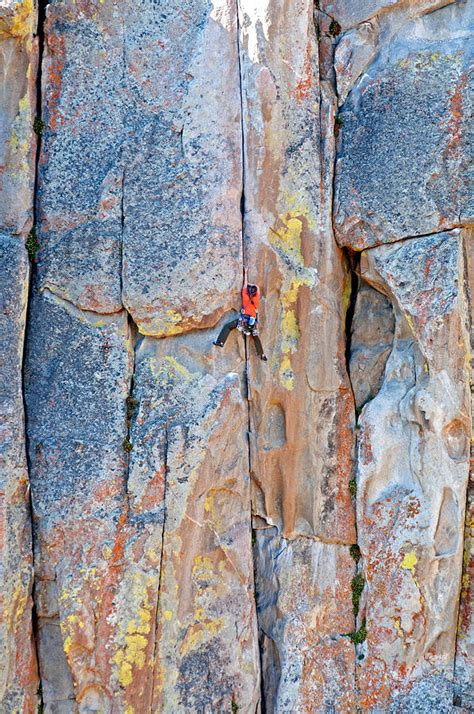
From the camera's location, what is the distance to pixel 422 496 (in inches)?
354

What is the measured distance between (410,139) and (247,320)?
2821 millimetres

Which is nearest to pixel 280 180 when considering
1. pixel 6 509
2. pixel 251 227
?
pixel 251 227

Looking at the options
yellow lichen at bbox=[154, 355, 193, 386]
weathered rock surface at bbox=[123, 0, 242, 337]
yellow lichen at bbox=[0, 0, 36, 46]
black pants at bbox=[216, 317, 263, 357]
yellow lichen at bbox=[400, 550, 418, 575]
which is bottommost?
yellow lichen at bbox=[400, 550, 418, 575]

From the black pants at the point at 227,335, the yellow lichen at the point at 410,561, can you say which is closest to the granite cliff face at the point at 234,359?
the yellow lichen at the point at 410,561

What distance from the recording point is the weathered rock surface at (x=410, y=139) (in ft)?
29.3

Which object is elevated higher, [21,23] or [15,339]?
[21,23]

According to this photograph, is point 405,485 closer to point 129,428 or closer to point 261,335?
point 261,335

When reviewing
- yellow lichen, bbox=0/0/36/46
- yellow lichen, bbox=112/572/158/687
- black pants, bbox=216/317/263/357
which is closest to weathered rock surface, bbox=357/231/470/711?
black pants, bbox=216/317/263/357

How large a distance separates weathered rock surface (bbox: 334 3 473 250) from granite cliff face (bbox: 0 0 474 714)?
0.09ft

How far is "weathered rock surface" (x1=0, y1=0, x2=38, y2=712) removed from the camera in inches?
343

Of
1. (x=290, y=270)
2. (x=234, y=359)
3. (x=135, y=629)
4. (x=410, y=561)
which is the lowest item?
(x=135, y=629)

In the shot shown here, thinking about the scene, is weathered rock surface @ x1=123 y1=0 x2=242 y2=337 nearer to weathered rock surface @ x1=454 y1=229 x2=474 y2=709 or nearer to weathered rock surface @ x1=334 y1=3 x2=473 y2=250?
weathered rock surface @ x1=334 y1=3 x2=473 y2=250

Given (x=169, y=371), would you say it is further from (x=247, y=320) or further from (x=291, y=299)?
(x=291, y=299)

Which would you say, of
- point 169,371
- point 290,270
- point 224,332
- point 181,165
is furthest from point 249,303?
point 181,165
